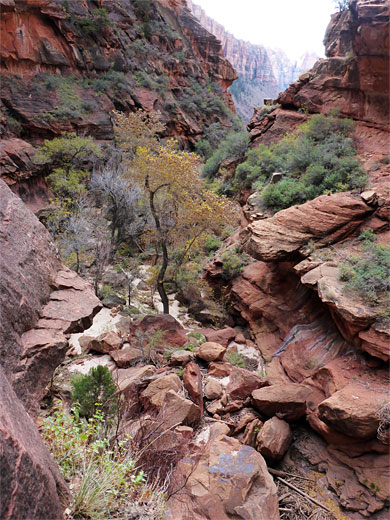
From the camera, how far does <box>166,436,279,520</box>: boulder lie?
3176 millimetres

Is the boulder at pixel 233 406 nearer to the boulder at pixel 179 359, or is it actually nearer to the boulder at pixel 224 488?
the boulder at pixel 179 359

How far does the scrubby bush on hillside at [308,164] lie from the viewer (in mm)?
10383

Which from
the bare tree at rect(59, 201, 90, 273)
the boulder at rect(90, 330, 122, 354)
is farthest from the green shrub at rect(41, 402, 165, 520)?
the bare tree at rect(59, 201, 90, 273)

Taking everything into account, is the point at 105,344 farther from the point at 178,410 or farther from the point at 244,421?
the point at 244,421

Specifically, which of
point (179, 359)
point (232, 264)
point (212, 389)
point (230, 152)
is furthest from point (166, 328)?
point (230, 152)

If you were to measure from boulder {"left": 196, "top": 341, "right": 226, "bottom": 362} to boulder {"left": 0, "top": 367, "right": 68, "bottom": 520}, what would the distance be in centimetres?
557

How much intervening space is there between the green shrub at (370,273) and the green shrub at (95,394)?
543 cm

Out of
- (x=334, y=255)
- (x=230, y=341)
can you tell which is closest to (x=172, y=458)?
(x=230, y=341)

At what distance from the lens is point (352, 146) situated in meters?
11.9

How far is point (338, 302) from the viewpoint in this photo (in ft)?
20.9

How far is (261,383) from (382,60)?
12.3m

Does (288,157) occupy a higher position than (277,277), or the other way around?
(288,157)

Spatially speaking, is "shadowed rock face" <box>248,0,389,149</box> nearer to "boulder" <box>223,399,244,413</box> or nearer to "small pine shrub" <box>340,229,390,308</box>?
"small pine shrub" <box>340,229,390,308</box>

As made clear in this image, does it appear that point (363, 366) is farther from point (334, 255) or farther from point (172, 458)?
point (172, 458)
